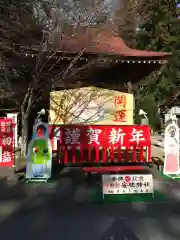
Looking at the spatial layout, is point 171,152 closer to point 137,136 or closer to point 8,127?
point 137,136

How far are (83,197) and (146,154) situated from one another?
145 inches

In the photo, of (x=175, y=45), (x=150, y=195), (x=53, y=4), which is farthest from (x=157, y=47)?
(x=150, y=195)

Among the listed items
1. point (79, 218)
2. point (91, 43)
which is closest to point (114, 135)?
point (91, 43)

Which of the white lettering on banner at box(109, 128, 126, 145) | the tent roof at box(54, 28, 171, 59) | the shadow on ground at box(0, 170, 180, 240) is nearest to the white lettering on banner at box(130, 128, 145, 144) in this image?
the white lettering on banner at box(109, 128, 126, 145)

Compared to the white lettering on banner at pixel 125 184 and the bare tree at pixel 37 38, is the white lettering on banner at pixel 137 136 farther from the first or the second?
the white lettering on banner at pixel 125 184

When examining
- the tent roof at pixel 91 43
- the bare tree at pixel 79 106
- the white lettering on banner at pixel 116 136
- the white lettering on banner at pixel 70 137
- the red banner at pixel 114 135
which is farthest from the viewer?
the bare tree at pixel 79 106

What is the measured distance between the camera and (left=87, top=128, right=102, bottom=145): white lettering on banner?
9.30 metres

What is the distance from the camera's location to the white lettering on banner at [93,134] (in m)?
9.30

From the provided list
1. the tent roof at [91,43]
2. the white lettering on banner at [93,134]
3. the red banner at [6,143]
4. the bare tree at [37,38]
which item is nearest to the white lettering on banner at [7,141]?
the red banner at [6,143]

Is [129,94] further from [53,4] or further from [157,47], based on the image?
[157,47]

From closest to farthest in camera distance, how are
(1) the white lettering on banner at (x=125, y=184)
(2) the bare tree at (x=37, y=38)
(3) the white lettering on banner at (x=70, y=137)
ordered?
1. (1) the white lettering on banner at (x=125, y=184)
2. (2) the bare tree at (x=37, y=38)
3. (3) the white lettering on banner at (x=70, y=137)

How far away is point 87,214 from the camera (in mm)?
5336

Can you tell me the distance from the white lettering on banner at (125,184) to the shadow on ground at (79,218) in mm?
340

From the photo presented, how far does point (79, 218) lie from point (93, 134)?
439 centimetres
